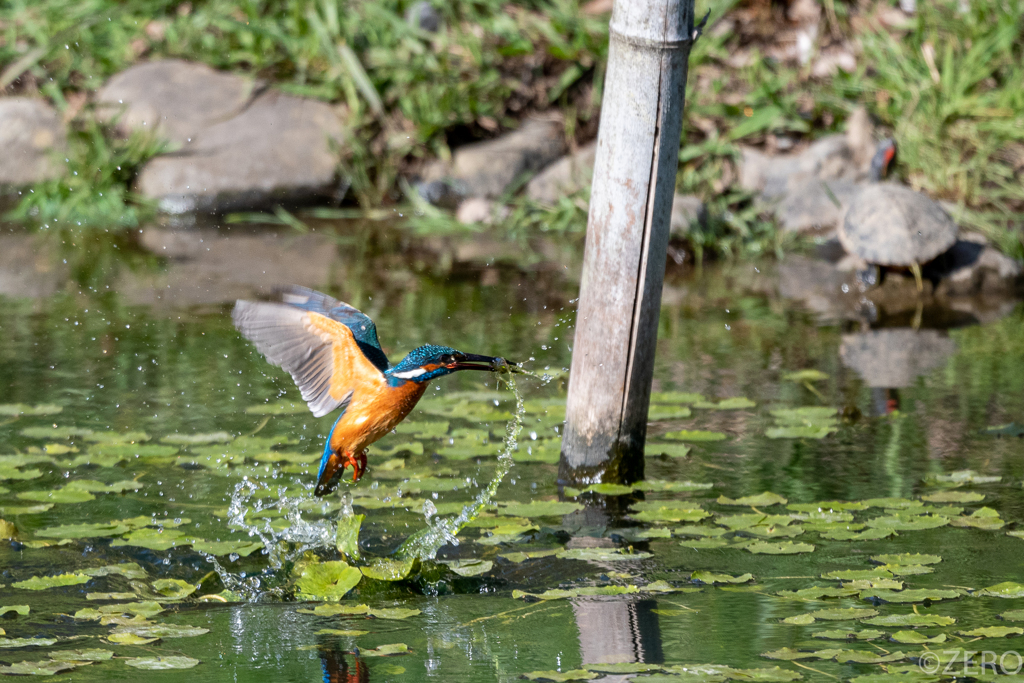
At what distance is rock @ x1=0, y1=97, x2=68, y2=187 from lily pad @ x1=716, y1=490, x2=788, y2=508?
618cm

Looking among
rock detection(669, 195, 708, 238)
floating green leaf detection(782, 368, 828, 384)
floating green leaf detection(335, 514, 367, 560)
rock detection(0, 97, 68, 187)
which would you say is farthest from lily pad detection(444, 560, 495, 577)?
rock detection(0, 97, 68, 187)

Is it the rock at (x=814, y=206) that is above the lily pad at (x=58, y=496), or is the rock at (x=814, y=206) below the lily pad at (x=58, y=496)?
above

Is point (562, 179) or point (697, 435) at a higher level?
point (562, 179)

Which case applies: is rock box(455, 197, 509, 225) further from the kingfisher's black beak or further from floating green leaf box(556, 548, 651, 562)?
the kingfisher's black beak

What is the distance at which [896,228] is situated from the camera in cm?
660

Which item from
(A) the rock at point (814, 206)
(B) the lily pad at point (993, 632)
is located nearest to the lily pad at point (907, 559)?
(B) the lily pad at point (993, 632)

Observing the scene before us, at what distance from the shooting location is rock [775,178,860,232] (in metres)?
7.73

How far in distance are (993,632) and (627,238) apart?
58.2 inches

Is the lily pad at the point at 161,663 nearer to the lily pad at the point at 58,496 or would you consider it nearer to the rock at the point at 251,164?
the lily pad at the point at 58,496

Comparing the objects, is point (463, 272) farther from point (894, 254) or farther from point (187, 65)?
point (187, 65)

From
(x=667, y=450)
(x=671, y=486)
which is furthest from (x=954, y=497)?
(x=667, y=450)

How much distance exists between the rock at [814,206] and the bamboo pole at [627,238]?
170 inches

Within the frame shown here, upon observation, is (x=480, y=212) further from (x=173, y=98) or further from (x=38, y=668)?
(x=38, y=668)

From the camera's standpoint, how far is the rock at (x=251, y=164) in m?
8.25
